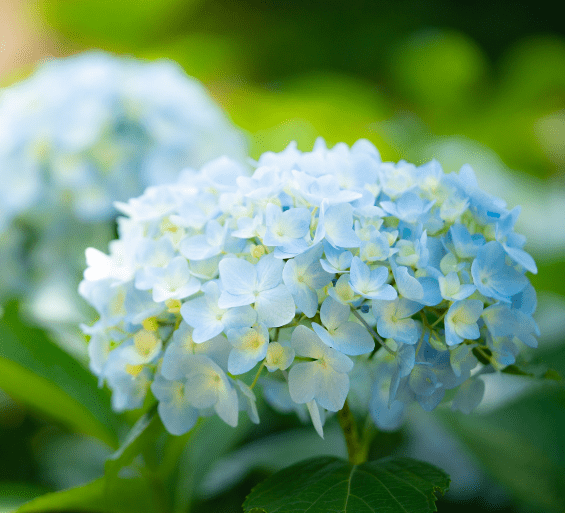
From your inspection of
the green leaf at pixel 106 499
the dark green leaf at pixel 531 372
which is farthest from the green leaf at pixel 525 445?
the green leaf at pixel 106 499

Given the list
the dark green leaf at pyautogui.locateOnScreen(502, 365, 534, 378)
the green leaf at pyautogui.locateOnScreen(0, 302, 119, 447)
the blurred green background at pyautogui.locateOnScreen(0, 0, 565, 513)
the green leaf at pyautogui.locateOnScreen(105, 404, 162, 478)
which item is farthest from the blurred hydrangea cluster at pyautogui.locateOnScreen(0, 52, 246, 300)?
the dark green leaf at pyautogui.locateOnScreen(502, 365, 534, 378)

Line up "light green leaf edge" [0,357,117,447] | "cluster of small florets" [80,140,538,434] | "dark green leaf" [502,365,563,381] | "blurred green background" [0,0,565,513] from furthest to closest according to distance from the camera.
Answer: "blurred green background" [0,0,565,513] → "light green leaf edge" [0,357,117,447] → "dark green leaf" [502,365,563,381] → "cluster of small florets" [80,140,538,434]

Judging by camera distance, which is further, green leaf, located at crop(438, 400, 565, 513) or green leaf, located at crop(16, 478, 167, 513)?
green leaf, located at crop(438, 400, 565, 513)

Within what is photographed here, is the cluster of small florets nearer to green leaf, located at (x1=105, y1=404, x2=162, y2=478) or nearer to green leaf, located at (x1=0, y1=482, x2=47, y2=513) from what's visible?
green leaf, located at (x1=105, y1=404, x2=162, y2=478)

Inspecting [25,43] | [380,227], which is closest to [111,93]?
[380,227]

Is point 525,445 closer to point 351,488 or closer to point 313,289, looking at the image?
point 351,488

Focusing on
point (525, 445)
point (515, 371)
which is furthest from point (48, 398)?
point (525, 445)
